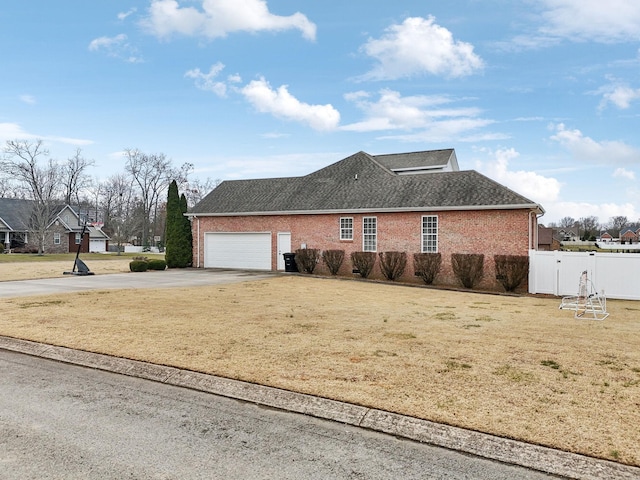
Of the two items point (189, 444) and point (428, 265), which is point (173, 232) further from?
point (189, 444)

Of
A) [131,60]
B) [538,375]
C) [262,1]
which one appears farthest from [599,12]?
[131,60]

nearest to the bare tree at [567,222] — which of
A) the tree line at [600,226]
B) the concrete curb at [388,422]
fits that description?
the tree line at [600,226]

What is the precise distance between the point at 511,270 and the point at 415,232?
4563 millimetres

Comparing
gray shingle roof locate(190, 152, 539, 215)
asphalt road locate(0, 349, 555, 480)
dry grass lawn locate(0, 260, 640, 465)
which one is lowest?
asphalt road locate(0, 349, 555, 480)

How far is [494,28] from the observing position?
52.4 feet

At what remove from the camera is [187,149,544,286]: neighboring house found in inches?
720

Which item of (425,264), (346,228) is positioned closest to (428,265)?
(425,264)

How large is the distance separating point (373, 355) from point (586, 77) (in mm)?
16113

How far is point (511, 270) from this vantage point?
16.9 meters

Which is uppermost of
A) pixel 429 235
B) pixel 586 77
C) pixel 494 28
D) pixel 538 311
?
pixel 494 28

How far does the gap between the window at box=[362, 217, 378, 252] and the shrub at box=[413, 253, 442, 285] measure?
261 cm

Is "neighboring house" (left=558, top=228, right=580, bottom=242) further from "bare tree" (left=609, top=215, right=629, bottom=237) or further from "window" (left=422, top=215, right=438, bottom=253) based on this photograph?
"window" (left=422, top=215, right=438, bottom=253)

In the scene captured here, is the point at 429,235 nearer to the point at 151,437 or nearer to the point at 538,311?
the point at 538,311

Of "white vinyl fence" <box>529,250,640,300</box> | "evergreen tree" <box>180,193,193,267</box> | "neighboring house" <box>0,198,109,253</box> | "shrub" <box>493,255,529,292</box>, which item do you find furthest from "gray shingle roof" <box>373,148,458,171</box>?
"neighboring house" <box>0,198,109,253</box>
